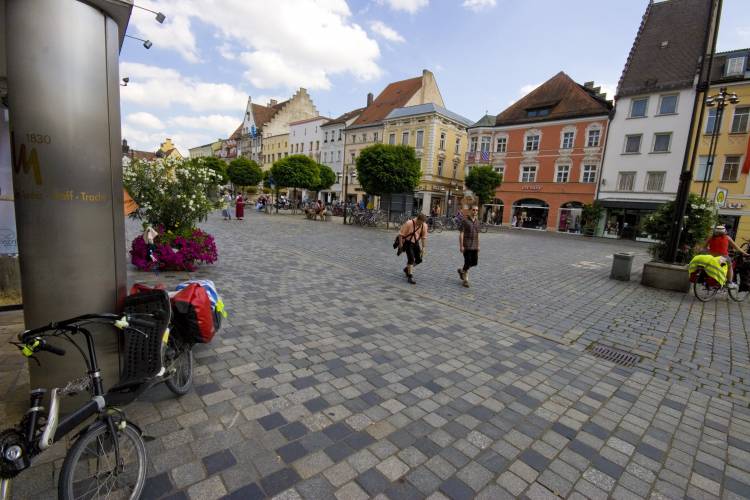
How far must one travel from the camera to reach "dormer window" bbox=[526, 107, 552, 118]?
117 feet

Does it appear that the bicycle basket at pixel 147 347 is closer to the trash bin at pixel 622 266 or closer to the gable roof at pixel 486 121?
the trash bin at pixel 622 266

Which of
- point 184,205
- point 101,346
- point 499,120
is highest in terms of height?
point 499,120

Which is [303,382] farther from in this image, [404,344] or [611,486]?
[611,486]

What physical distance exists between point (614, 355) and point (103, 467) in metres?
5.47

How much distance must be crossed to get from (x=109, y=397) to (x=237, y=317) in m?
2.79

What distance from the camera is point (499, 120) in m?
38.7

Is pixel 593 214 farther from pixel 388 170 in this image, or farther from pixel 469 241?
pixel 469 241

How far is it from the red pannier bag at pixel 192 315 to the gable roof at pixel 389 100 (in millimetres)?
45672

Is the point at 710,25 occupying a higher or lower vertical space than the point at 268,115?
lower

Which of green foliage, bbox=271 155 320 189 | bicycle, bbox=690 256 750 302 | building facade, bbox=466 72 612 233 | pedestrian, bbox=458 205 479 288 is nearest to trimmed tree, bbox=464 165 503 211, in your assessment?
building facade, bbox=466 72 612 233

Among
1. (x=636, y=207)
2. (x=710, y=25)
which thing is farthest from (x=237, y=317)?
(x=636, y=207)

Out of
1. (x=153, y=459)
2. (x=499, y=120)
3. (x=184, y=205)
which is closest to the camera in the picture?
(x=153, y=459)

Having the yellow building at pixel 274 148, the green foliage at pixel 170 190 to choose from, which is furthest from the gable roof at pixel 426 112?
the green foliage at pixel 170 190

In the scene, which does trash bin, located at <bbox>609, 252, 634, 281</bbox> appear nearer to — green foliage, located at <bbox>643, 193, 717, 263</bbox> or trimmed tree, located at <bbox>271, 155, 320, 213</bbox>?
green foliage, located at <bbox>643, 193, 717, 263</bbox>
